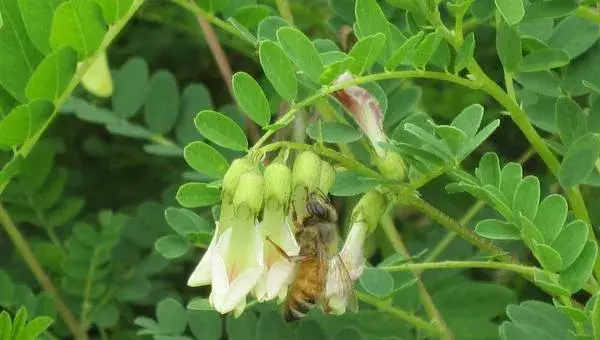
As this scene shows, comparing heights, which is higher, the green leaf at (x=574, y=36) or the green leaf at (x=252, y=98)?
the green leaf at (x=252, y=98)

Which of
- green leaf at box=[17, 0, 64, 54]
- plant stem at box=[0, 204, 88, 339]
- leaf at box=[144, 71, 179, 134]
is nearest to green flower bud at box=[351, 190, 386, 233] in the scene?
green leaf at box=[17, 0, 64, 54]

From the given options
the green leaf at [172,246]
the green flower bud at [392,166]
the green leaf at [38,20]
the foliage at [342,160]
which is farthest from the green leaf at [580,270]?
the green leaf at [38,20]

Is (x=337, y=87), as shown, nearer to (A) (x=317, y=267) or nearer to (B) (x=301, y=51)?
(B) (x=301, y=51)

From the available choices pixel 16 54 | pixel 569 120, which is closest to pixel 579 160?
pixel 569 120

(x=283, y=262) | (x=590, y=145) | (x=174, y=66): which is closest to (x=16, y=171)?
(x=283, y=262)

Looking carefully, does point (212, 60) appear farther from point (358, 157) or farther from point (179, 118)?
point (358, 157)

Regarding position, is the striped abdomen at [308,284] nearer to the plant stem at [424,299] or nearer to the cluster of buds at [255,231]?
the cluster of buds at [255,231]
